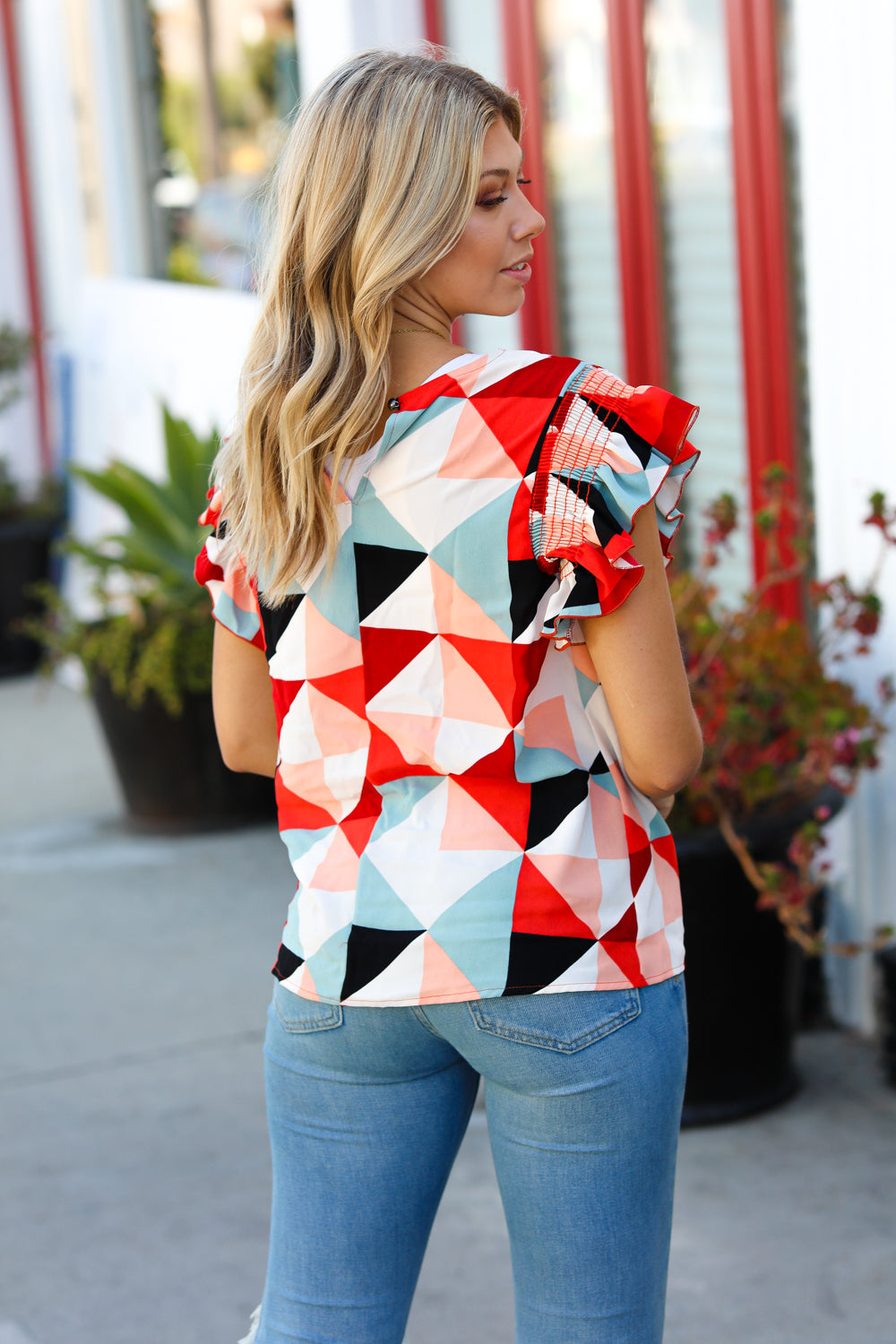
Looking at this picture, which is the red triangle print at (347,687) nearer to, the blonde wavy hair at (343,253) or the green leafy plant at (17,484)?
the blonde wavy hair at (343,253)

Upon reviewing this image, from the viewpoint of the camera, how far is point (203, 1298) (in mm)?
2705

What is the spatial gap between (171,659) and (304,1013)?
3.73m

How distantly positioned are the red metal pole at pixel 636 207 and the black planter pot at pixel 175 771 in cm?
182

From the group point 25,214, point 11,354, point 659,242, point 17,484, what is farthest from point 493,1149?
point 25,214

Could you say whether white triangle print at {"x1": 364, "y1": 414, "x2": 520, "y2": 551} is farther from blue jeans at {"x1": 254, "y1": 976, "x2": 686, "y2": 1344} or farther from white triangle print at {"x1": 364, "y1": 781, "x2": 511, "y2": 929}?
blue jeans at {"x1": 254, "y1": 976, "x2": 686, "y2": 1344}

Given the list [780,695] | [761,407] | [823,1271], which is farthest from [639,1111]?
[761,407]

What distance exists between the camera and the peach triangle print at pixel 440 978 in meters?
1.43

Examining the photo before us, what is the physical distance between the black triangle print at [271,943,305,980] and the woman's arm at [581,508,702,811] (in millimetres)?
372

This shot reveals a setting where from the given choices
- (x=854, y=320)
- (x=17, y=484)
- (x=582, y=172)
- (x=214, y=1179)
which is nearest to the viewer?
(x=214, y=1179)

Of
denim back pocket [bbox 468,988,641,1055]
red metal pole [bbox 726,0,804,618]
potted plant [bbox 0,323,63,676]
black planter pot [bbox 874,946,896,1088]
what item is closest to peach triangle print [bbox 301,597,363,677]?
denim back pocket [bbox 468,988,641,1055]

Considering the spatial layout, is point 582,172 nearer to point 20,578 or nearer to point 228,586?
point 228,586

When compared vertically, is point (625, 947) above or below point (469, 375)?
below

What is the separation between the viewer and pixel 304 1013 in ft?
5.03

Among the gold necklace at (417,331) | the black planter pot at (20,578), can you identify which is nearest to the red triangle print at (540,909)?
the gold necklace at (417,331)
